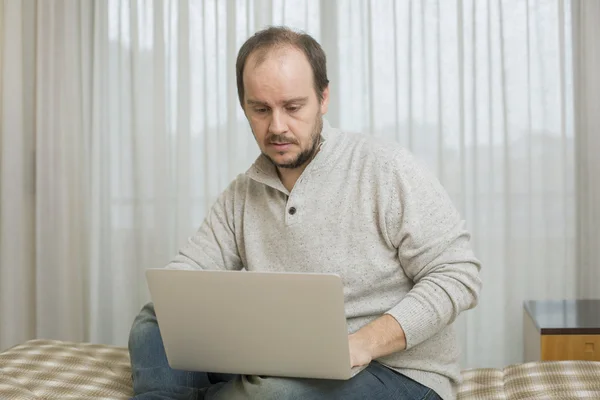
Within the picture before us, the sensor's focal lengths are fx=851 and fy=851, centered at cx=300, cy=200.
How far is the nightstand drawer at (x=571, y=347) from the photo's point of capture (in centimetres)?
235

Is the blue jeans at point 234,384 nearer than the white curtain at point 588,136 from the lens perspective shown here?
Yes

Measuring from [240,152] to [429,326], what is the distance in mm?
1970

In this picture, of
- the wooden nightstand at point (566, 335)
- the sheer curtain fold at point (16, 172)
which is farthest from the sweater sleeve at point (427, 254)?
the sheer curtain fold at point (16, 172)

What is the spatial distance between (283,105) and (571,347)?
1.18m

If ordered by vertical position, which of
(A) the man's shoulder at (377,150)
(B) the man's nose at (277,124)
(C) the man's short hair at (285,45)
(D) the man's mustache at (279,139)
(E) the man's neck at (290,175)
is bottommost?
(E) the man's neck at (290,175)

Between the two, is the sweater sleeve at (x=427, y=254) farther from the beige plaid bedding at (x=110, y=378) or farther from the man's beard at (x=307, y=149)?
the beige plaid bedding at (x=110, y=378)

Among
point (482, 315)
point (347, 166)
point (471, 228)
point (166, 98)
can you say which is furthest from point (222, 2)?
point (347, 166)

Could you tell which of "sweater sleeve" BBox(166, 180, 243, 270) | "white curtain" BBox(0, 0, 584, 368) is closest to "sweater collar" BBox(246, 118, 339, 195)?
"sweater sleeve" BBox(166, 180, 243, 270)

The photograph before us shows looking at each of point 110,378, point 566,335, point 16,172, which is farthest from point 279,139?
point 16,172

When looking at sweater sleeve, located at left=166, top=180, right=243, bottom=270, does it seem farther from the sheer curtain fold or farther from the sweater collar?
the sheer curtain fold

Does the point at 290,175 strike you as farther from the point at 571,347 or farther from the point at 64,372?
the point at 571,347

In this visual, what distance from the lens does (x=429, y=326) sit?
1529 mm

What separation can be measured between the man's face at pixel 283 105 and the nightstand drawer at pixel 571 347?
1.03 metres

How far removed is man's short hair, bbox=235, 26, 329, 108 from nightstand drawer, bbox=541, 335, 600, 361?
106cm
